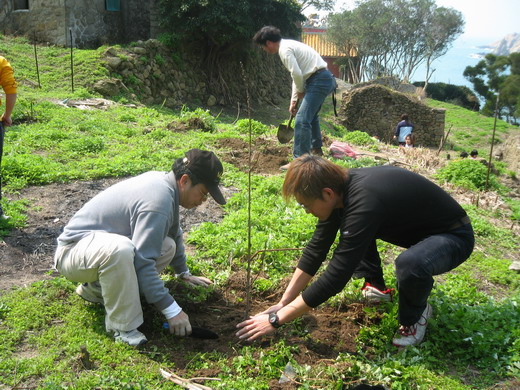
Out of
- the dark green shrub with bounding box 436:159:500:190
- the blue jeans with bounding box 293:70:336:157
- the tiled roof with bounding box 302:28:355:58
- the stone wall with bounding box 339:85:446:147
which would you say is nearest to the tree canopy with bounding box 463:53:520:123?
the tiled roof with bounding box 302:28:355:58

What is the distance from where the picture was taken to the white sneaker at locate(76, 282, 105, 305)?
10.9 ft

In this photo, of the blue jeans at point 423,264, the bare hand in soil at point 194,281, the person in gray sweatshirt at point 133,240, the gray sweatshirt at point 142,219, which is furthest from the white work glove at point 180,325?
the blue jeans at point 423,264

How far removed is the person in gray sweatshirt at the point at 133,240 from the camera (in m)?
2.96

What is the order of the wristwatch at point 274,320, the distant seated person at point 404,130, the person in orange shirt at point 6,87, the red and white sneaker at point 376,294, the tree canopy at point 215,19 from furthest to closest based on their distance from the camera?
the distant seated person at point 404,130, the tree canopy at point 215,19, the person in orange shirt at point 6,87, the red and white sneaker at point 376,294, the wristwatch at point 274,320

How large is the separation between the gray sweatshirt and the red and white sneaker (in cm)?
154

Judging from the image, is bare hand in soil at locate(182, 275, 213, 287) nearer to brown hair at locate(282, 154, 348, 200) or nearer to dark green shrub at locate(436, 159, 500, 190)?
brown hair at locate(282, 154, 348, 200)

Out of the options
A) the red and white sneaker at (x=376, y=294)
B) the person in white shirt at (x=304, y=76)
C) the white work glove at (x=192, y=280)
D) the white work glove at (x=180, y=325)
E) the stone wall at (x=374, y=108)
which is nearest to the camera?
the white work glove at (x=180, y=325)

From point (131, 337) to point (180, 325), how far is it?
321 millimetres

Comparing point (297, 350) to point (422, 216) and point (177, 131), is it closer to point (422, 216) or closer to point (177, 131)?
point (422, 216)

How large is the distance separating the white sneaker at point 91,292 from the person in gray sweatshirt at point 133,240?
0.12 ft

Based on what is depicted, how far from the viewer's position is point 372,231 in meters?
2.83

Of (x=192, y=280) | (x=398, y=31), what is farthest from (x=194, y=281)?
(x=398, y=31)

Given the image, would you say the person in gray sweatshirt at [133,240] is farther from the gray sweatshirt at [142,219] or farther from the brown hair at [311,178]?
the brown hair at [311,178]

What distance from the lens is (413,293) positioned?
3082mm
